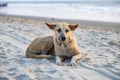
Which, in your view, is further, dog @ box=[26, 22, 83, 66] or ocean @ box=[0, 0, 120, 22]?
ocean @ box=[0, 0, 120, 22]

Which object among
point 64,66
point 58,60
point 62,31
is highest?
point 62,31

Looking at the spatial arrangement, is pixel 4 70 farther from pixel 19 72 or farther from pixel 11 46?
pixel 11 46

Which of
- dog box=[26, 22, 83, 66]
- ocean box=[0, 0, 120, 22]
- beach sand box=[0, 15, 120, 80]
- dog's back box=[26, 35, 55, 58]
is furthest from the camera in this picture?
ocean box=[0, 0, 120, 22]

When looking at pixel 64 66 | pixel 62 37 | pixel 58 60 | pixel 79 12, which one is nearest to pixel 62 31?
pixel 62 37

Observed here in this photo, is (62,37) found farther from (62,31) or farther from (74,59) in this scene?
(74,59)

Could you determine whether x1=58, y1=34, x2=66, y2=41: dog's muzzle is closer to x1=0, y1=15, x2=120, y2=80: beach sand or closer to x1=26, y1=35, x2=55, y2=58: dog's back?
x1=0, y1=15, x2=120, y2=80: beach sand

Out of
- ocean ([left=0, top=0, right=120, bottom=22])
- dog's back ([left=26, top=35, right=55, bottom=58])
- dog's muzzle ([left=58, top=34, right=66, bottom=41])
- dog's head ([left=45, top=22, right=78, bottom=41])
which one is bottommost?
dog's back ([left=26, top=35, right=55, bottom=58])

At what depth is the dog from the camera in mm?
6240

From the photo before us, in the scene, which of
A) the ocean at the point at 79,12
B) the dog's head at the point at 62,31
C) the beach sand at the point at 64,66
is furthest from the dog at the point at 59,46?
the ocean at the point at 79,12

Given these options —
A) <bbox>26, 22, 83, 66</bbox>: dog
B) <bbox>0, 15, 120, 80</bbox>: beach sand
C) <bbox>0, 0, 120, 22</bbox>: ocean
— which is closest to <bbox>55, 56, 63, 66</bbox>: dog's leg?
<bbox>26, 22, 83, 66</bbox>: dog

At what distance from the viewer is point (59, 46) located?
6.52 m

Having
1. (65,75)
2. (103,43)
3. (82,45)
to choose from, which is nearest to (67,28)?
(65,75)

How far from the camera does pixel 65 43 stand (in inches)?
253

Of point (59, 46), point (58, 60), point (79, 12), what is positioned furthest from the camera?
point (79, 12)
